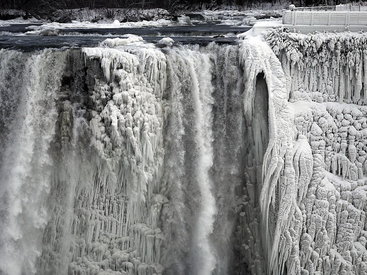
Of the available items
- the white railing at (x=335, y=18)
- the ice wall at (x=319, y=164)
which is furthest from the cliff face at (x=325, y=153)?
the white railing at (x=335, y=18)

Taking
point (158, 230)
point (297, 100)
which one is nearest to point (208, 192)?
point (158, 230)

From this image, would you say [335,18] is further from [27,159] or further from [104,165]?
[27,159]

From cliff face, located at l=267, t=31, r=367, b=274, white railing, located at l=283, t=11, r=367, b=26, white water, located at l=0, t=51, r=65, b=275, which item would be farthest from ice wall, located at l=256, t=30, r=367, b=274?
white water, located at l=0, t=51, r=65, b=275

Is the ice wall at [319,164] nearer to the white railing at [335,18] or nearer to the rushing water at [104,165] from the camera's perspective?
the white railing at [335,18]

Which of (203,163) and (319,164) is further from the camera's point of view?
(203,163)

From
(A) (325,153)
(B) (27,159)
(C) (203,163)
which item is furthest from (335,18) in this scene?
(B) (27,159)

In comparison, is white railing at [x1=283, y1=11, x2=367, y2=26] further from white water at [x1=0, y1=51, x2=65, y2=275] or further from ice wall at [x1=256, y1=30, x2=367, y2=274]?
white water at [x1=0, y1=51, x2=65, y2=275]
